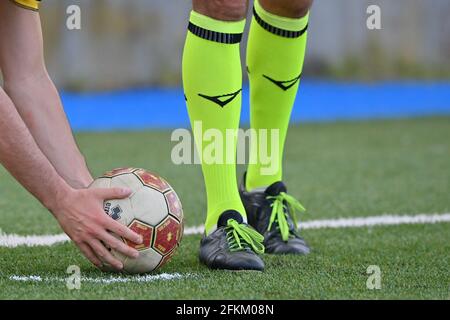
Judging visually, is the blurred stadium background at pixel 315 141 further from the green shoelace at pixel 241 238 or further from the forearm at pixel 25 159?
the forearm at pixel 25 159

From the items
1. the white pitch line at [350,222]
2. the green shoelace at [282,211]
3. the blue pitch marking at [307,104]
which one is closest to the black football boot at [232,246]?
the green shoelace at [282,211]

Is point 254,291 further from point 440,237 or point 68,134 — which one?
point 440,237

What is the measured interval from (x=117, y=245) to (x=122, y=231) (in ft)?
0.12

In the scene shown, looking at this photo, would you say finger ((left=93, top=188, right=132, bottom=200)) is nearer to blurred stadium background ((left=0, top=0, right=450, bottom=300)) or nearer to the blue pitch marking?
blurred stadium background ((left=0, top=0, right=450, bottom=300))

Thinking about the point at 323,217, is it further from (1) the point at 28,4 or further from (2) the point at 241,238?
(1) the point at 28,4

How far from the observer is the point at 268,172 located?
10.7 feet

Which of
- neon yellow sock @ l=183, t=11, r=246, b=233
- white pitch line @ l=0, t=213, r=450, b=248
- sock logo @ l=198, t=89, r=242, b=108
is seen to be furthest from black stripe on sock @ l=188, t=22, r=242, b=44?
white pitch line @ l=0, t=213, r=450, b=248


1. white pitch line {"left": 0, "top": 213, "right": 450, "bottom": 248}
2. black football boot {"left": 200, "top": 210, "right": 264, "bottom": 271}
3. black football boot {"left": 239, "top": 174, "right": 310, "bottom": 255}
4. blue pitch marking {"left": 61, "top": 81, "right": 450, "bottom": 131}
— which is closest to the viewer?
black football boot {"left": 200, "top": 210, "right": 264, "bottom": 271}

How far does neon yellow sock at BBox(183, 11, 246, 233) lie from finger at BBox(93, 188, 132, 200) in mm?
417

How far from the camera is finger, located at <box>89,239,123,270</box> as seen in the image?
2447 mm

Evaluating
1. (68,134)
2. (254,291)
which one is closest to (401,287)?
(254,291)

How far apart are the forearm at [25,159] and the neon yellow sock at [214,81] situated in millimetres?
585

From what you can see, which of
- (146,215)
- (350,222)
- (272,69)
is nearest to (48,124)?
(146,215)

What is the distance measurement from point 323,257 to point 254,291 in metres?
0.66
